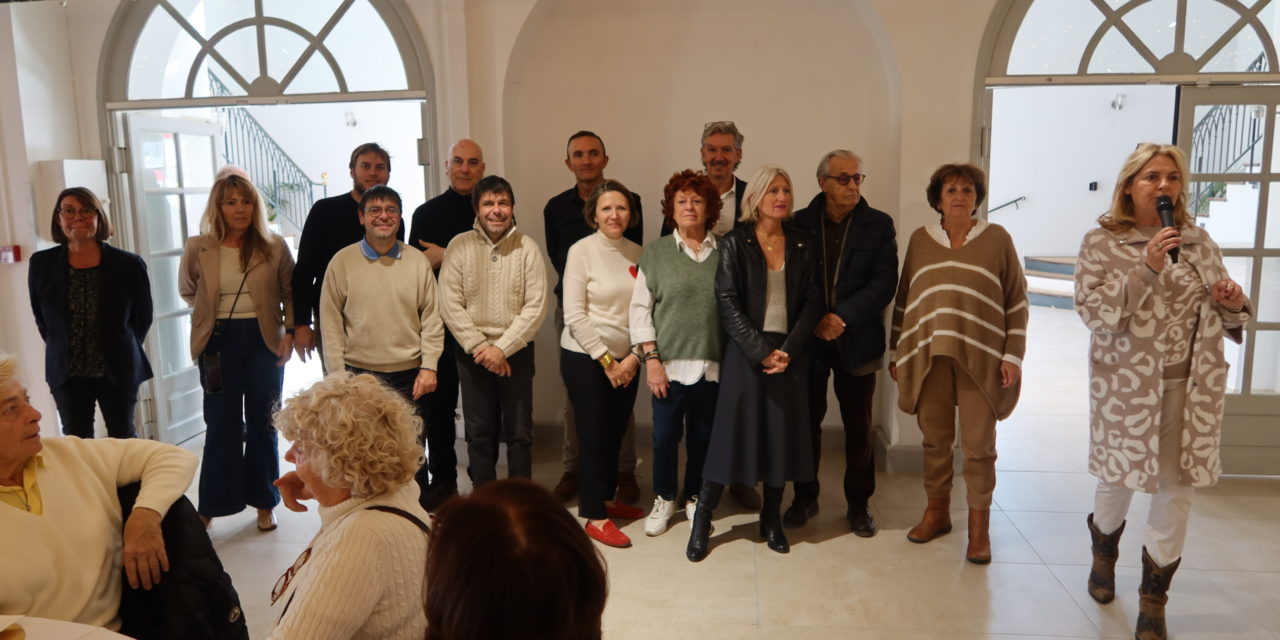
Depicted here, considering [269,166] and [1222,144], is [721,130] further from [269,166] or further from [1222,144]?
[269,166]

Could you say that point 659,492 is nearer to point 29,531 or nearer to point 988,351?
point 988,351

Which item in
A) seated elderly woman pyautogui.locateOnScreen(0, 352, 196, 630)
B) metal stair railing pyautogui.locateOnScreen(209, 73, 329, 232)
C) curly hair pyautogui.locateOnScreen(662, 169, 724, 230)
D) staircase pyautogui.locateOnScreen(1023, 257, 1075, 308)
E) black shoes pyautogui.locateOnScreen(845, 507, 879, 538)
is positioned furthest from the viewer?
metal stair railing pyautogui.locateOnScreen(209, 73, 329, 232)

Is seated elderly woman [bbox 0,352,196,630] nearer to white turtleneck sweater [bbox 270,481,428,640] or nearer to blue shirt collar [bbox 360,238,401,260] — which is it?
white turtleneck sweater [bbox 270,481,428,640]

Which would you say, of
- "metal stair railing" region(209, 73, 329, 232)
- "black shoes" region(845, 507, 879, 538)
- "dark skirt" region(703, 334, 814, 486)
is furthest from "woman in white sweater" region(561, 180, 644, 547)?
"metal stair railing" region(209, 73, 329, 232)

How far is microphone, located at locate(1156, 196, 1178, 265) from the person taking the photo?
8.62ft

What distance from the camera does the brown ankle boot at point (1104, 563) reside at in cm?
302

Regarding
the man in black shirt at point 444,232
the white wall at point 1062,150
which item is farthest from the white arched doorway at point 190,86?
A: the white wall at point 1062,150

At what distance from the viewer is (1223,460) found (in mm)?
4262

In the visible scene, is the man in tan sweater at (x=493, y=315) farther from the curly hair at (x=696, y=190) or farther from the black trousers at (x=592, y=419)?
the curly hair at (x=696, y=190)

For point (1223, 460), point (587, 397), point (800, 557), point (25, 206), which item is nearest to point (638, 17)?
point (587, 397)

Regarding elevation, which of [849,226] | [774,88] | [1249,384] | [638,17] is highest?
[638,17]

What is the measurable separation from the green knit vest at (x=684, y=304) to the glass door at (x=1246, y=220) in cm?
239

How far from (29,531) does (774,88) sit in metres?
3.78

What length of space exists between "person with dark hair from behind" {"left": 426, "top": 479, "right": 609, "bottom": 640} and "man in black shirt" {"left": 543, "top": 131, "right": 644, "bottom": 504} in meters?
2.72
